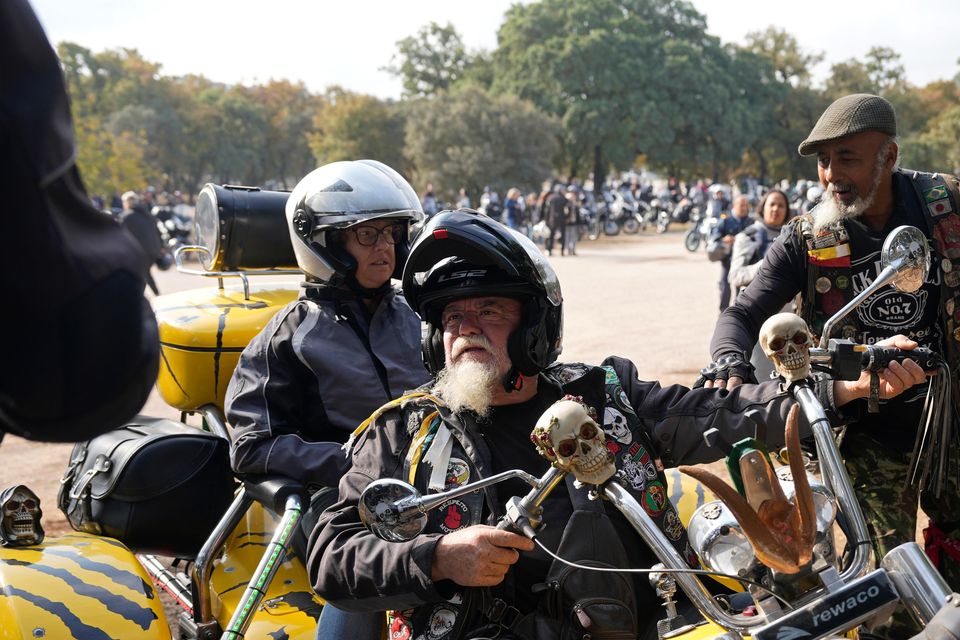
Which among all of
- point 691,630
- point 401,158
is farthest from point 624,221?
point 691,630

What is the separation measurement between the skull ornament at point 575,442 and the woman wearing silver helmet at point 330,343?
1.62 metres

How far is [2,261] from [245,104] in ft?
240

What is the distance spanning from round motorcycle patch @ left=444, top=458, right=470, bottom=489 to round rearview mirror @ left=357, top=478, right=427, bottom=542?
1.72ft

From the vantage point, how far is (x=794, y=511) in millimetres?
1686

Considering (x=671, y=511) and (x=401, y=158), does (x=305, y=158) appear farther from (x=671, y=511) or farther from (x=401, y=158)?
(x=671, y=511)

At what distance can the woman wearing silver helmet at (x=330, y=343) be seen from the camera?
11.3 ft

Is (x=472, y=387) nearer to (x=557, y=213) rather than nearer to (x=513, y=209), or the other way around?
(x=557, y=213)

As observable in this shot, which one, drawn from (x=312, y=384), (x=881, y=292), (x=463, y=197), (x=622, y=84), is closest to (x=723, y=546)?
(x=881, y=292)

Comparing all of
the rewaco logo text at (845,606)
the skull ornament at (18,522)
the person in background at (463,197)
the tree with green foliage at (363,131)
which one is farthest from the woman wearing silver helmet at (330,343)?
the tree with green foliage at (363,131)

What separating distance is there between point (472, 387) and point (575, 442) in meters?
0.74

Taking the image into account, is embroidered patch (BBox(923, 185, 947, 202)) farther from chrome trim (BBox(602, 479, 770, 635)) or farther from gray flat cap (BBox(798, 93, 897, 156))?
chrome trim (BBox(602, 479, 770, 635))

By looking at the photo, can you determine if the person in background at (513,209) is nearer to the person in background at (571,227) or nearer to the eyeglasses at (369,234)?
the person in background at (571,227)

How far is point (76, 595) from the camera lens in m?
3.04

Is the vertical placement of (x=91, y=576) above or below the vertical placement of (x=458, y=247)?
below
